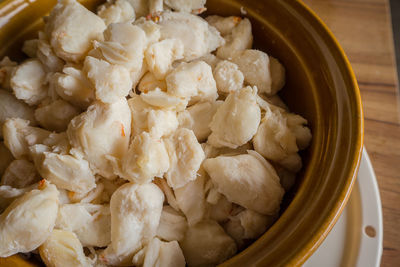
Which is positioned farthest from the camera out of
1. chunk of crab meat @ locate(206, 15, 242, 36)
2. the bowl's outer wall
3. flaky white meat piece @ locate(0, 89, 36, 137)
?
chunk of crab meat @ locate(206, 15, 242, 36)

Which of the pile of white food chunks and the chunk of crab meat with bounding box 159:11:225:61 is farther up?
the chunk of crab meat with bounding box 159:11:225:61

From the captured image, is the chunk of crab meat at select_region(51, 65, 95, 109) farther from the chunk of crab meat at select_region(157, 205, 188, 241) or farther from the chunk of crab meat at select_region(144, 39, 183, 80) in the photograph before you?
the chunk of crab meat at select_region(157, 205, 188, 241)

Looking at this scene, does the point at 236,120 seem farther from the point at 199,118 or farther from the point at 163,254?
the point at 163,254

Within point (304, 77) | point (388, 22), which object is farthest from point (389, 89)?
point (304, 77)

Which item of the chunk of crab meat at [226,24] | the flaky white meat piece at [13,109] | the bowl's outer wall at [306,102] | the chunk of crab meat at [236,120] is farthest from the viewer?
the chunk of crab meat at [226,24]

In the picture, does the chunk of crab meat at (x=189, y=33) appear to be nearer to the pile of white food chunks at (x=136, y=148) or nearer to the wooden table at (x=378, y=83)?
the pile of white food chunks at (x=136, y=148)

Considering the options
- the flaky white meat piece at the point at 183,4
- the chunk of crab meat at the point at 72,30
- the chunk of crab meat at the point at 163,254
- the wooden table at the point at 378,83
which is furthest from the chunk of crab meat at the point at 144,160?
the wooden table at the point at 378,83

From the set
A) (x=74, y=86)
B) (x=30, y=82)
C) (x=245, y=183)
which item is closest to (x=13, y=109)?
(x=30, y=82)

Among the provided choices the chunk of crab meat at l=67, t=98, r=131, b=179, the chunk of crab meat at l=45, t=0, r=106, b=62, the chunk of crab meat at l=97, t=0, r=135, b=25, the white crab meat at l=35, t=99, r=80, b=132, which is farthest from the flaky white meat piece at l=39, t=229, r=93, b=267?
the chunk of crab meat at l=97, t=0, r=135, b=25
